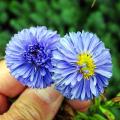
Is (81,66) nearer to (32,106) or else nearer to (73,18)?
(32,106)

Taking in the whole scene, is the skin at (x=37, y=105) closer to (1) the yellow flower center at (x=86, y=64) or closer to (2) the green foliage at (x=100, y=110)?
(2) the green foliage at (x=100, y=110)

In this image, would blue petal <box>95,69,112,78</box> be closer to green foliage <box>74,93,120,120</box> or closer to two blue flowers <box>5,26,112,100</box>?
two blue flowers <box>5,26,112,100</box>

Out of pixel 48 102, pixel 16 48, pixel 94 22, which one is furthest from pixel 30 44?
pixel 94 22

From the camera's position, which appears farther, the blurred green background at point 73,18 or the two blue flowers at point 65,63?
the blurred green background at point 73,18

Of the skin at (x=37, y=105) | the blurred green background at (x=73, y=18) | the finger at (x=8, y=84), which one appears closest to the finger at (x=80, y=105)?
the skin at (x=37, y=105)

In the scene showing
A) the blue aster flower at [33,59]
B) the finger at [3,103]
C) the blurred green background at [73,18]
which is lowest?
the finger at [3,103]

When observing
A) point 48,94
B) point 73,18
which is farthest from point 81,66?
point 73,18

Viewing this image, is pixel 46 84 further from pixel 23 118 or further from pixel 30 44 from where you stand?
pixel 23 118
